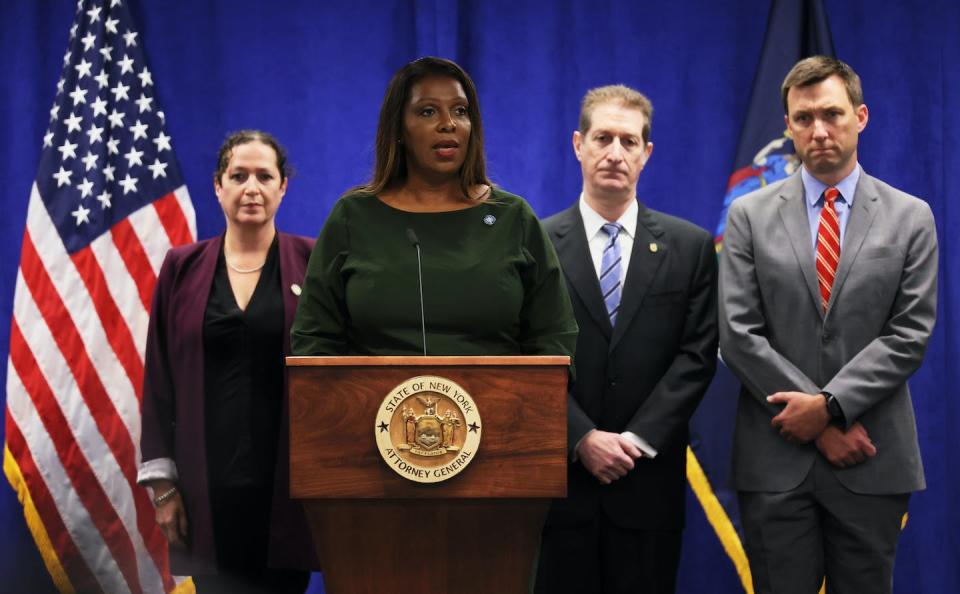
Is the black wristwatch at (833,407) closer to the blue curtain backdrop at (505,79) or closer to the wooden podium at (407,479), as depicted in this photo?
the wooden podium at (407,479)

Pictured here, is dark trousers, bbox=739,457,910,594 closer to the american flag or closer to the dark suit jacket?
the dark suit jacket

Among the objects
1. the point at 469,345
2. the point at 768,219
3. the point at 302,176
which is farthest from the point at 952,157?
the point at 469,345

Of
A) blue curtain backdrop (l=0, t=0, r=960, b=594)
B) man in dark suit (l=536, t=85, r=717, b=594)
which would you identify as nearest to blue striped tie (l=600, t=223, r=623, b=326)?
man in dark suit (l=536, t=85, r=717, b=594)

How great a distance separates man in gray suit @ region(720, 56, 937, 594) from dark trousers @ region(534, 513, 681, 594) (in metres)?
0.28

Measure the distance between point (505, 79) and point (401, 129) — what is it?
7.24ft

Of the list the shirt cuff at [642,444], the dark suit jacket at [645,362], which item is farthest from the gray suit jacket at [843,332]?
the shirt cuff at [642,444]

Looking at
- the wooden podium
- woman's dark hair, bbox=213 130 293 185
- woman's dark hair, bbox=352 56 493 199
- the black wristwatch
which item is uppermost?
woman's dark hair, bbox=352 56 493 199

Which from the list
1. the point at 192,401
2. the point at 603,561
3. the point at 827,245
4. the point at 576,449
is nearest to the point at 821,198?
the point at 827,245

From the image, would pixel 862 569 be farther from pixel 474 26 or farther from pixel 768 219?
pixel 474 26

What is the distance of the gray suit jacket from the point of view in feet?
9.27

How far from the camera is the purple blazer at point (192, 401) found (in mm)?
3029

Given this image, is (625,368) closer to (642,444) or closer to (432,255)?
(642,444)

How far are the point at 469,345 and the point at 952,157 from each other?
115 inches

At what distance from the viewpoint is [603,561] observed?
295 centimetres
